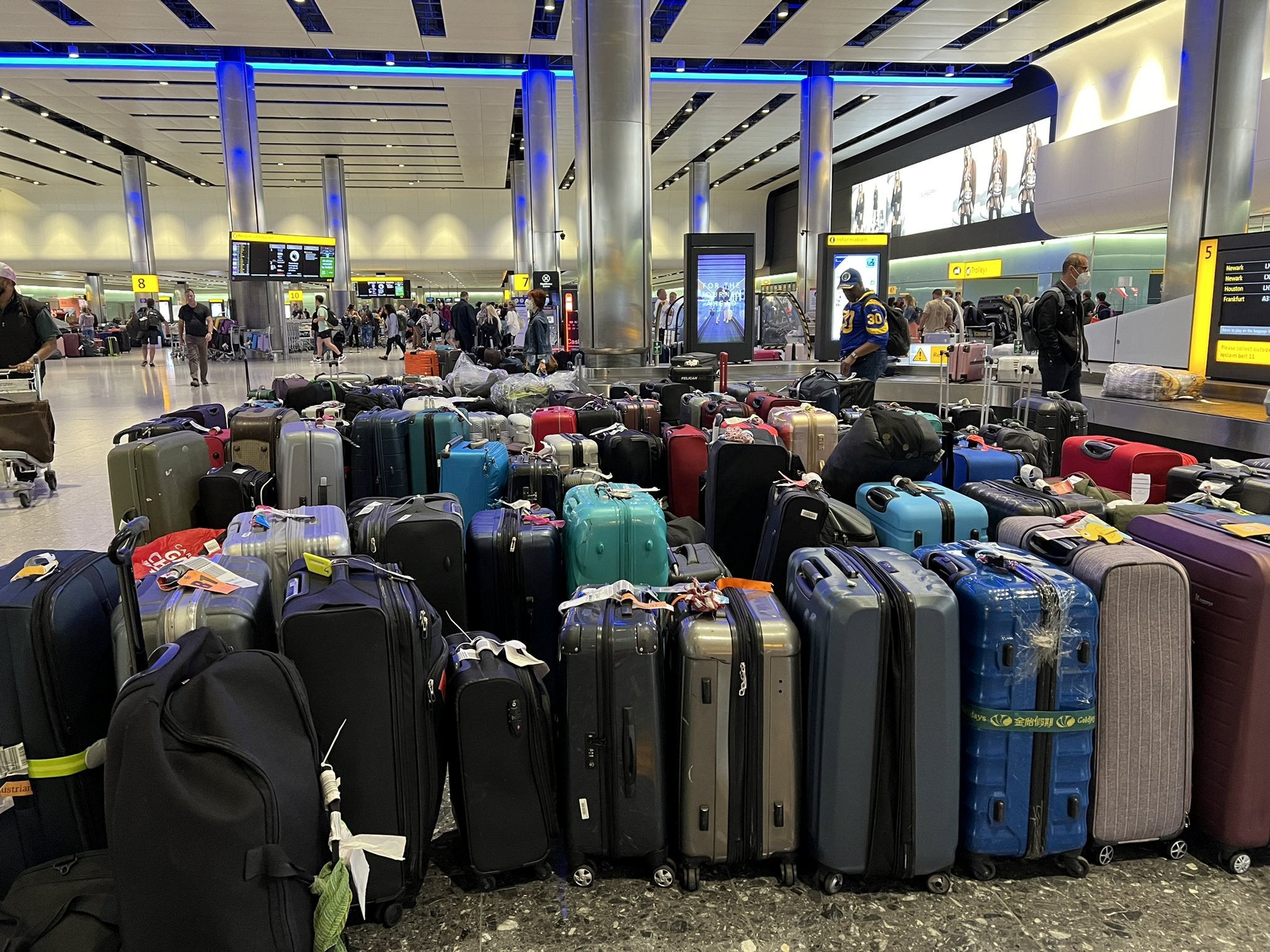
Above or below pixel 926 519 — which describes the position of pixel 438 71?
above

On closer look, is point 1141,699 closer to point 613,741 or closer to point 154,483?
point 613,741

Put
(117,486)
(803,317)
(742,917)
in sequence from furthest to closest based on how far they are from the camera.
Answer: (803,317) < (117,486) < (742,917)

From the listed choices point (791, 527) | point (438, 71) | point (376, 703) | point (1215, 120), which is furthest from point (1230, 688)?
point (438, 71)

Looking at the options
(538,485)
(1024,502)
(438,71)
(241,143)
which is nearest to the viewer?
(1024,502)

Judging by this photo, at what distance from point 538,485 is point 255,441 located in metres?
1.73

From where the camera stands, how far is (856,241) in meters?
13.0

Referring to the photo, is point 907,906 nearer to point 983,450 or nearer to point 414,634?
point 414,634

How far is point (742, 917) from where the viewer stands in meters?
1.92

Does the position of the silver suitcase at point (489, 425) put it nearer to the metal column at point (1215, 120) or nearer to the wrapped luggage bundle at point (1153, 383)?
the wrapped luggage bundle at point (1153, 383)

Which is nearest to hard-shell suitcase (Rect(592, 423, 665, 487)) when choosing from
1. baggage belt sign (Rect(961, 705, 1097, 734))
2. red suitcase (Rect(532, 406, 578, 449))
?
red suitcase (Rect(532, 406, 578, 449))

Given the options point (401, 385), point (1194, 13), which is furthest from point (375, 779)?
point (1194, 13)

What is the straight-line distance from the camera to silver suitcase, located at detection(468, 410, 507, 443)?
500 cm

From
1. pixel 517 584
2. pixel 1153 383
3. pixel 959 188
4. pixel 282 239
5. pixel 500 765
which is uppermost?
pixel 959 188

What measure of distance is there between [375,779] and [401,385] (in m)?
5.73
